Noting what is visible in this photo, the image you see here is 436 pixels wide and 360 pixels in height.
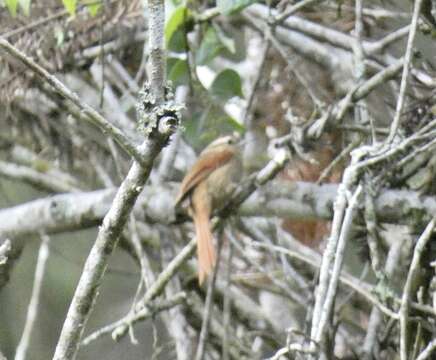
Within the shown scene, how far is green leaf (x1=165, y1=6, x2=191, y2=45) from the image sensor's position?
3888 millimetres

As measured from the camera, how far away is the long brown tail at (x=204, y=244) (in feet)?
13.0

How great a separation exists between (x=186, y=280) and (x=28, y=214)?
Answer: 2.35 feet

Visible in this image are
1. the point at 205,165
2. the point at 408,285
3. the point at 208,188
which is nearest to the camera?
the point at 408,285

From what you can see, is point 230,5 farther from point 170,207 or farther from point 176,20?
point 170,207

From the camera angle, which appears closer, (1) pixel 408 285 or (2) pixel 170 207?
(1) pixel 408 285

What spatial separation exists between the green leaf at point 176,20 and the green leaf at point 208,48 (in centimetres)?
16

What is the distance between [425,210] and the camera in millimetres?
3424

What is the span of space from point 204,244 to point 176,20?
30.4 inches

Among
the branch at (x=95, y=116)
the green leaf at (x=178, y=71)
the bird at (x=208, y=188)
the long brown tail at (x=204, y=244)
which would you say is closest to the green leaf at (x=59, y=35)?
the green leaf at (x=178, y=71)

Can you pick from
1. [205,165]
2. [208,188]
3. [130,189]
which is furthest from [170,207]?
[130,189]

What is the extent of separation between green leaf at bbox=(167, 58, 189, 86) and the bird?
1.23 feet

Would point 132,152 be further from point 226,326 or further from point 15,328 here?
point 15,328

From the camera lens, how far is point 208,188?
4062 mm

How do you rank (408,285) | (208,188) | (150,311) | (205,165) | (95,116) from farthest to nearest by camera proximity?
(205,165) < (208,188) < (150,311) < (408,285) < (95,116)
